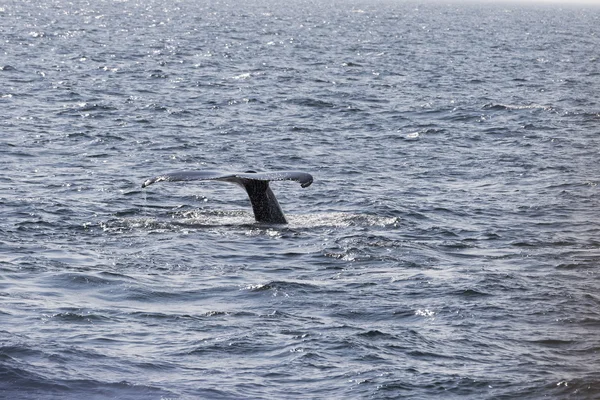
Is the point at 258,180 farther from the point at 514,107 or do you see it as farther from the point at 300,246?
the point at 514,107

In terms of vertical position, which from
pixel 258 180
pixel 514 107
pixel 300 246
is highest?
pixel 258 180

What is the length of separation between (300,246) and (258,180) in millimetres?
1545

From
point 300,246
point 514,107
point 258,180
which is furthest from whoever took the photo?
point 514,107

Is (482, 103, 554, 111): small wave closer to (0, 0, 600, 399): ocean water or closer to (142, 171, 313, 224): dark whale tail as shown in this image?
(0, 0, 600, 399): ocean water

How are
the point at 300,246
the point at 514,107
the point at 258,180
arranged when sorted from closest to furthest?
the point at 300,246, the point at 258,180, the point at 514,107

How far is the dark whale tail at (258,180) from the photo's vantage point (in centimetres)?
1962

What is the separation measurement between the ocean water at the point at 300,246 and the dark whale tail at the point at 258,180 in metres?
0.40

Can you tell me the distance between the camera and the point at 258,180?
2078 cm

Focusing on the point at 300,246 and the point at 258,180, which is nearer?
the point at 300,246

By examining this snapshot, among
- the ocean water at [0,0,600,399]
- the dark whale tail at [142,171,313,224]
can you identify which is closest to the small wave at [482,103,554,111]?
the ocean water at [0,0,600,399]

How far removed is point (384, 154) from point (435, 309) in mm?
16101

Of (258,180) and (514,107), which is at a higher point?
(258,180)

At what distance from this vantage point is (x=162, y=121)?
3766cm

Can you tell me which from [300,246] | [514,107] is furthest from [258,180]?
[514,107]
